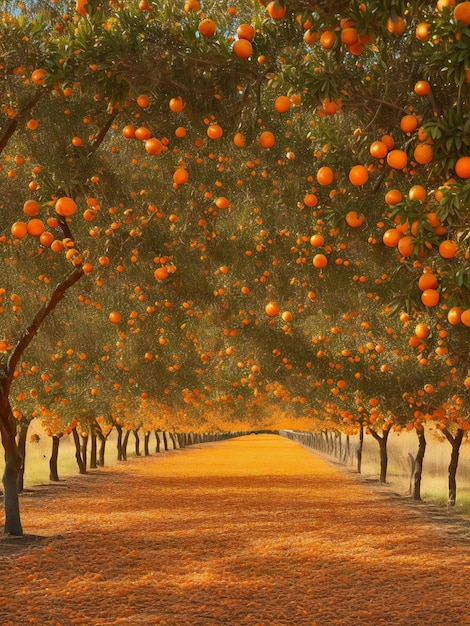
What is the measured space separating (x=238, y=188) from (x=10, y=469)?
8130mm

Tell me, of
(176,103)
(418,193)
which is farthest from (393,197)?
(176,103)

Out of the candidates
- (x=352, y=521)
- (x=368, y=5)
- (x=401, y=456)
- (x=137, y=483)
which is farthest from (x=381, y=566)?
(x=401, y=456)

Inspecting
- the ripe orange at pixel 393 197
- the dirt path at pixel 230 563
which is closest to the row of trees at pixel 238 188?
the ripe orange at pixel 393 197

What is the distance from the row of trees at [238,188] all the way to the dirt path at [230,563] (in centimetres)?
308

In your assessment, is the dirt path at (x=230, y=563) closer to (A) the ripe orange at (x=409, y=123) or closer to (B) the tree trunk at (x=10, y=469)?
(B) the tree trunk at (x=10, y=469)

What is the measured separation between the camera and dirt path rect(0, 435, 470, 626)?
8.95 meters

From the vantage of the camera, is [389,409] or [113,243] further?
[389,409]

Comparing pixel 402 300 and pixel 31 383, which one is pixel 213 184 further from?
pixel 31 383

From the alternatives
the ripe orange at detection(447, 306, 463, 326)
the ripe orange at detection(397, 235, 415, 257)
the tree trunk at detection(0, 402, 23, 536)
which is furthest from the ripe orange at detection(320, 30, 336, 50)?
the tree trunk at detection(0, 402, 23, 536)

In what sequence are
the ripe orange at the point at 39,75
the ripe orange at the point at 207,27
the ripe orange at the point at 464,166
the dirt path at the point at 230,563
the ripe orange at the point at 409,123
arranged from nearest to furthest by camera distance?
the ripe orange at the point at 464,166 → the ripe orange at the point at 409,123 → the ripe orange at the point at 207,27 → the ripe orange at the point at 39,75 → the dirt path at the point at 230,563

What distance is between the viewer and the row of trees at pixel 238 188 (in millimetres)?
4418

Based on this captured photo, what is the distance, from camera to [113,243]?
9.75m

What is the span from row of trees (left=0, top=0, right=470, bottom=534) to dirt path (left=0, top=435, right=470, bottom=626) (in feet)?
10.1

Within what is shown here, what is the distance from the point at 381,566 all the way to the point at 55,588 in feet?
19.5
